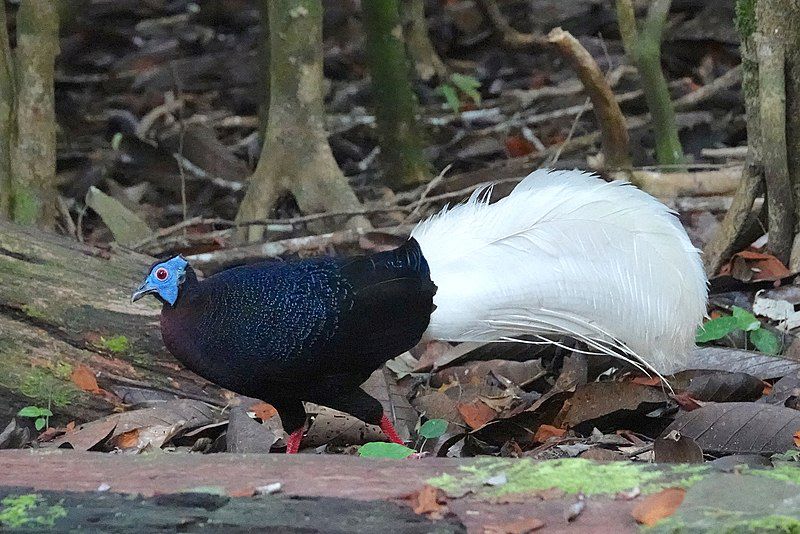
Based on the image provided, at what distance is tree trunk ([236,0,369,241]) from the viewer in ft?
17.9

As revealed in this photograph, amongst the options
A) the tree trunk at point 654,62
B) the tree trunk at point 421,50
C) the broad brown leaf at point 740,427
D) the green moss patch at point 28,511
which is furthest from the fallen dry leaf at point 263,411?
the tree trunk at point 421,50

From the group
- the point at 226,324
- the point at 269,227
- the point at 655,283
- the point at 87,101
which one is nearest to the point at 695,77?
the point at 269,227

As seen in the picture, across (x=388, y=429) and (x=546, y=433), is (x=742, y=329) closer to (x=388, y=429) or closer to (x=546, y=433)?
(x=546, y=433)

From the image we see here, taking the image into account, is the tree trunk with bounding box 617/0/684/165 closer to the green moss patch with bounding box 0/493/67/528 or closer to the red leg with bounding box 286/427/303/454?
the red leg with bounding box 286/427/303/454

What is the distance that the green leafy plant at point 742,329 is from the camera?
13.4ft

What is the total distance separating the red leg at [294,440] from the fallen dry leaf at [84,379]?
2.42 ft

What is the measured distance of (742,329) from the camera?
13.5 feet

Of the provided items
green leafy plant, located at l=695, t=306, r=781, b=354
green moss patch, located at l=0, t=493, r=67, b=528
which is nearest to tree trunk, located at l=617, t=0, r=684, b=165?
green leafy plant, located at l=695, t=306, r=781, b=354

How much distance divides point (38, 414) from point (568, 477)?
222 cm

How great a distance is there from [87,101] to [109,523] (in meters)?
7.55

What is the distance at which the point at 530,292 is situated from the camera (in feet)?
11.7

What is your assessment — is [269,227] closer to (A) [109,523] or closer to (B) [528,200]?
(B) [528,200]

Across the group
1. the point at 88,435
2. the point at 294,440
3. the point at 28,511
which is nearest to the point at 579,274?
the point at 294,440

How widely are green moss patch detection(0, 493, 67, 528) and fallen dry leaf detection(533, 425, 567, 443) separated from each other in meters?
1.83
